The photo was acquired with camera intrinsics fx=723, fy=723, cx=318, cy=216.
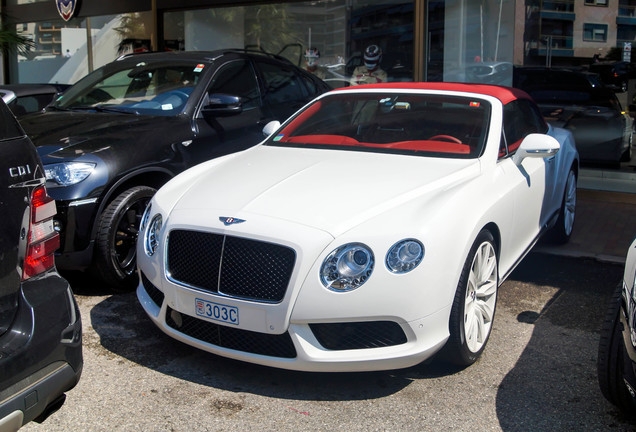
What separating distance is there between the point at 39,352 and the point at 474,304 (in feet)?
7.57

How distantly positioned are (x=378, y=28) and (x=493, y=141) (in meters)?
5.44

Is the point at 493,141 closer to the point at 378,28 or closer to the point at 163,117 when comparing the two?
the point at 163,117

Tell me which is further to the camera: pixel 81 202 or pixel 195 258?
pixel 81 202

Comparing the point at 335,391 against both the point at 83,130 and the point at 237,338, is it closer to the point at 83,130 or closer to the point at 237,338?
the point at 237,338

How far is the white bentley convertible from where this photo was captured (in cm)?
343

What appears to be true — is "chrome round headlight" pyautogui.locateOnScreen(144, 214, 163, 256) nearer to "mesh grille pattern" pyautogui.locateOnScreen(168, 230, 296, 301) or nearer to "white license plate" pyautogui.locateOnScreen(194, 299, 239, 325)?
"mesh grille pattern" pyautogui.locateOnScreen(168, 230, 296, 301)

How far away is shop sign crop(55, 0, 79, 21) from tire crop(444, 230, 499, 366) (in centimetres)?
1089

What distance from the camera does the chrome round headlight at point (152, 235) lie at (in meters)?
3.99

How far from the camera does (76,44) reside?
1312 cm

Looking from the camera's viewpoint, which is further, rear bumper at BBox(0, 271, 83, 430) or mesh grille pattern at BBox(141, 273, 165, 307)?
mesh grille pattern at BBox(141, 273, 165, 307)

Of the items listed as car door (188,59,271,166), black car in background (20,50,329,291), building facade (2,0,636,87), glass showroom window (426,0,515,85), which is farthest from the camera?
glass showroom window (426,0,515,85)

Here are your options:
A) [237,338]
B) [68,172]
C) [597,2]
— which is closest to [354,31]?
[597,2]

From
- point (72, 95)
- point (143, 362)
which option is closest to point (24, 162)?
point (143, 362)

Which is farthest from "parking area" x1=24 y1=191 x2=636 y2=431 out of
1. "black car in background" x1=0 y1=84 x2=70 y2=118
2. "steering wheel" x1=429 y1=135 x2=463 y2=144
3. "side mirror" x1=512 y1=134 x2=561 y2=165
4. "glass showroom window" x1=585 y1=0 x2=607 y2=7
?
"glass showroom window" x1=585 y1=0 x2=607 y2=7
